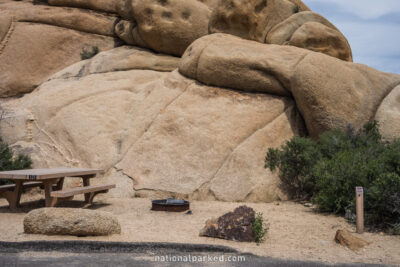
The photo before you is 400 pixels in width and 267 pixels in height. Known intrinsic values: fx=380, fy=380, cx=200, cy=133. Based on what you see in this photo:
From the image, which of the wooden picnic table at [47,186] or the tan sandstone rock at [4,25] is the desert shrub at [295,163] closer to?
the wooden picnic table at [47,186]

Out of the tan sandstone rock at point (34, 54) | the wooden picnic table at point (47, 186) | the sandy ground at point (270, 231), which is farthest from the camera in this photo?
the tan sandstone rock at point (34, 54)

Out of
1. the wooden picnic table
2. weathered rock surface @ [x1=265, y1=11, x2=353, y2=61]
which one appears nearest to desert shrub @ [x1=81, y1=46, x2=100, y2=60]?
weathered rock surface @ [x1=265, y1=11, x2=353, y2=61]

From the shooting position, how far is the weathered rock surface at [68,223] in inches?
186

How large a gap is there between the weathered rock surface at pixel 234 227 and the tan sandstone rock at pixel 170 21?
29.4ft

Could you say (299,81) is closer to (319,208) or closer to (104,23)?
(319,208)

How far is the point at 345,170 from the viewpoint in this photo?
6.27 m

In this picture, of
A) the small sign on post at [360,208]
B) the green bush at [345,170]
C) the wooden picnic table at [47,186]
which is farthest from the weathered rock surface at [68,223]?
the green bush at [345,170]

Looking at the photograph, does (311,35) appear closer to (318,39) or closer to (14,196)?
(318,39)

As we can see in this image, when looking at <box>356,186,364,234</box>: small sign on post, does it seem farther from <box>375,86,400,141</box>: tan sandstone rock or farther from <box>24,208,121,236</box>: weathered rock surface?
<box>375,86,400,141</box>: tan sandstone rock

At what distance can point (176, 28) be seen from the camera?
1266 cm

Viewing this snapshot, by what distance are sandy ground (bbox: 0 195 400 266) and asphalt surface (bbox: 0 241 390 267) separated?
0.84ft

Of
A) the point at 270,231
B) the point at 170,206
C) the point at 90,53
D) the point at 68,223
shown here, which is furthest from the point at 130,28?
the point at 270,231

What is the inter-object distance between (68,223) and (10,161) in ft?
14.3

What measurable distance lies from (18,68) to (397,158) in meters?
11.9
